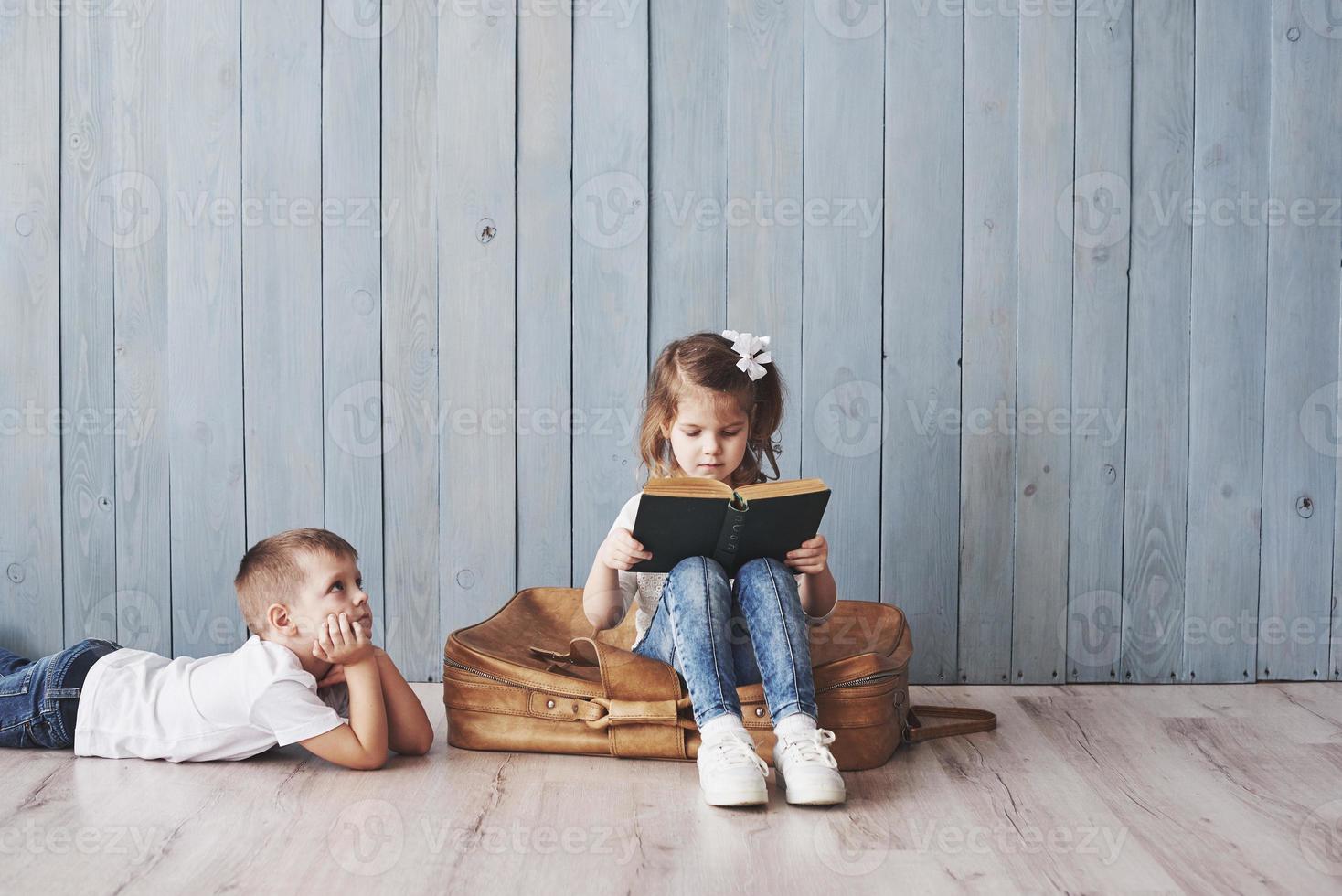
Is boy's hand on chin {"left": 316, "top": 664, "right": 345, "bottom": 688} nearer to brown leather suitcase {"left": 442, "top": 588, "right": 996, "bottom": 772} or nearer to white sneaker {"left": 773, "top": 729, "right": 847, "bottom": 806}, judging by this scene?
brown leather suitcase {"left": 442, "top": 588, "right": 996, "bottom": 772}

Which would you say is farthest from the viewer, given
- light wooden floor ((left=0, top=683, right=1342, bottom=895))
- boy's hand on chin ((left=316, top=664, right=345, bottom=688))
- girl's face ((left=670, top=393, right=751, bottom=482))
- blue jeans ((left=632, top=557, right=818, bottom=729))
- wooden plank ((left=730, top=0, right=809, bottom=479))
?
wooden plank ((left=730, top=0, right=809, bottom=479))

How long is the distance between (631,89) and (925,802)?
1.48 metres

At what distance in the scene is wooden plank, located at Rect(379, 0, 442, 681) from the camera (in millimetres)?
2174

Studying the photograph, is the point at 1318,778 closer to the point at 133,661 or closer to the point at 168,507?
the point at 133,661

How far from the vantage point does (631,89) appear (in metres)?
2.17

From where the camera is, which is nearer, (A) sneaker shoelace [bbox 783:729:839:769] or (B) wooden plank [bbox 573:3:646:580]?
(A) sneaker shoelace [bbox 783:729:839:769]

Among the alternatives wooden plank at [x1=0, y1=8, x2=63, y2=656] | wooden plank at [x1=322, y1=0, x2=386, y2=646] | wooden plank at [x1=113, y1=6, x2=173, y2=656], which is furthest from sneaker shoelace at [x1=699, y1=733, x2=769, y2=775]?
wooden plank at [x1=0, y1=8, x2=63, y2=656]

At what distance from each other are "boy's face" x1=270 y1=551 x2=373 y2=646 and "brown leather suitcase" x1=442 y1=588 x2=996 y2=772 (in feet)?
0.71

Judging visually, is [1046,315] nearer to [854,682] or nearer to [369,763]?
[854,682]

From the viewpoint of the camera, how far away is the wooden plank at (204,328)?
7.15ft

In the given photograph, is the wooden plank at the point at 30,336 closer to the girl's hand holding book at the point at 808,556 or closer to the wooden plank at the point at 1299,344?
the girl's hand holding book at the point at 808,556

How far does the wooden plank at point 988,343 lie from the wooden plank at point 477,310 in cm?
95

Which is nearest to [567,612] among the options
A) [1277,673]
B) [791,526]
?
[791,526]

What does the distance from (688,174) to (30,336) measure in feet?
4.68
